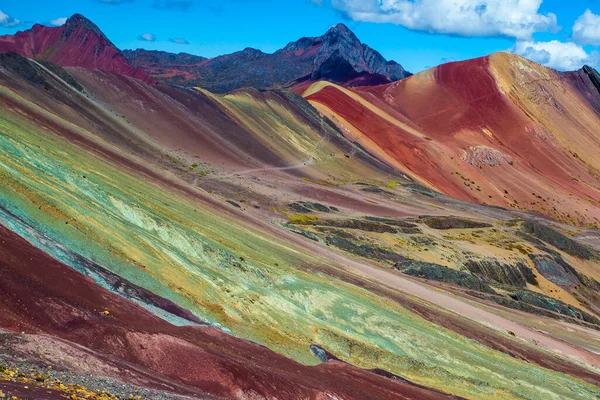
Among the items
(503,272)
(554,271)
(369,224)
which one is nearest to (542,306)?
(503,272)

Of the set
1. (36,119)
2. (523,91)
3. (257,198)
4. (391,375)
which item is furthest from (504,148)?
(391,375)

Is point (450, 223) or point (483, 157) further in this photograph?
point (483, 157)

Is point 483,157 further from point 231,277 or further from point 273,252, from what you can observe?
point 231,277

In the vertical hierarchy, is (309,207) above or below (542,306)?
above

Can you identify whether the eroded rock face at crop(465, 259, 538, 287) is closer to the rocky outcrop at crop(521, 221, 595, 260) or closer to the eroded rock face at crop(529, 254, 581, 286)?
the eroded rock face at crop(529, 254, 581, 286)

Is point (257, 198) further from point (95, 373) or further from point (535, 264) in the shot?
point (95, 373)

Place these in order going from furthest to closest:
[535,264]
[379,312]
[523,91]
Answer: [523,91] → [535,264] → [379,312]
